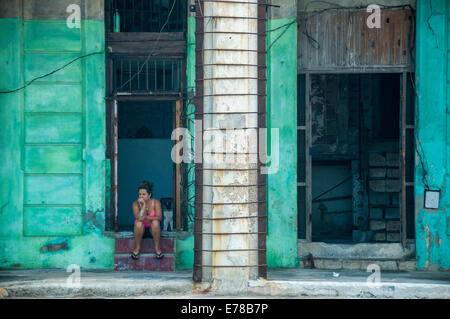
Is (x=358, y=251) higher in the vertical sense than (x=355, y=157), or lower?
lower

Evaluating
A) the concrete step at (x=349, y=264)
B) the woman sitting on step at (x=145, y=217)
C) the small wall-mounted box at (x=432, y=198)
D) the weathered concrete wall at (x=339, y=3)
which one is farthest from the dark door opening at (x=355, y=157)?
the woman sitting on step at (x=145, y=217)

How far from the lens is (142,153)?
12883 mm

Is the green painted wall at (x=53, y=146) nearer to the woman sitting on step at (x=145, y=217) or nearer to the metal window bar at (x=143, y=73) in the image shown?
the metal window bar at (x=143, y=73)

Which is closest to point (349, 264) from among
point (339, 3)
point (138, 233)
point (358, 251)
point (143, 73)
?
point (358, 251)

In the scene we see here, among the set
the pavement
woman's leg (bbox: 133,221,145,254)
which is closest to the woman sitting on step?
woman's leg (bbox: 133,221,145,254)

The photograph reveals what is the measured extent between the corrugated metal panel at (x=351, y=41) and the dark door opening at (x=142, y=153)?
12.2 ft

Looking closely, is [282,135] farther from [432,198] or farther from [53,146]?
[53,146]

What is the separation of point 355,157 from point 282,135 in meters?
3.51

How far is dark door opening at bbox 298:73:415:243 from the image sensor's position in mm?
Answer: 12047

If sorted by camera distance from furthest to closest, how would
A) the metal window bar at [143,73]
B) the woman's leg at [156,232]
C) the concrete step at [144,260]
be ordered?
the metal window bar at [143,73], the concrete step at [144,260], the woman's leg at [156,232]

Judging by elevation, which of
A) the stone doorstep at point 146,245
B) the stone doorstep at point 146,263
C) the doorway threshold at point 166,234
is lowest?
the stone doorstep at point 146,263

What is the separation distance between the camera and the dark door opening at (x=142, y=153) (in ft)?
41.8

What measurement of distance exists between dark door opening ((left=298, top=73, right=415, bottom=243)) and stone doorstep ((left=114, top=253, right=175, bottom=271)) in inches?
130

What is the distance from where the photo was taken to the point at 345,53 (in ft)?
32.6
